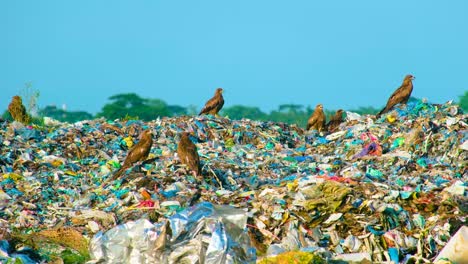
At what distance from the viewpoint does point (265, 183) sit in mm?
13383

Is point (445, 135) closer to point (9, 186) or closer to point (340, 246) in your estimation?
point (340, 246)

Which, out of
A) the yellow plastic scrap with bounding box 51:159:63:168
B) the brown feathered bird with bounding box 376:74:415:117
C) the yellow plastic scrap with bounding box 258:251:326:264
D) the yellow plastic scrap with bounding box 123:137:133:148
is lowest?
the yellow plastic scrap with bounding box 51:159:63:168

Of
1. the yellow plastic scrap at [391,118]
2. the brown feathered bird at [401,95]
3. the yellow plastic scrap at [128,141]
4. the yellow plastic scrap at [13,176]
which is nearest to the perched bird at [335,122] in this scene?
the brown feathered bird at [401,95]

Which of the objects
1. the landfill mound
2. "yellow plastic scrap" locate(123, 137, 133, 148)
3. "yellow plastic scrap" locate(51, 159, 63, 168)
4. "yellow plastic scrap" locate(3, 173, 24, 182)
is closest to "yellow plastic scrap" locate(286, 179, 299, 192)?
the landfill mound

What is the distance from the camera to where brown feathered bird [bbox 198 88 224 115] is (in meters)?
20.0

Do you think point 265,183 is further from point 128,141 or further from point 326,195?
point 128,141

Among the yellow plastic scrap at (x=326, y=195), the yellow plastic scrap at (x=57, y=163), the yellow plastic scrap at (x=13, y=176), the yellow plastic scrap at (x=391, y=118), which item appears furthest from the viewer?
the yellow plastic scrap at (x=391, y=118)

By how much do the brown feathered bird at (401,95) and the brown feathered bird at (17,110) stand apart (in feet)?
25.2

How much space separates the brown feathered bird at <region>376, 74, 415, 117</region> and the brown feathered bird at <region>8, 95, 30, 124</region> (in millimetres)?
7678

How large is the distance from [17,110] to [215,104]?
4323mm

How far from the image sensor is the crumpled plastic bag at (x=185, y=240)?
8.51m

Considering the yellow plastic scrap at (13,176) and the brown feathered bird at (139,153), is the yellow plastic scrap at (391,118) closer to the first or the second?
the brown feathered bird at (139,153)

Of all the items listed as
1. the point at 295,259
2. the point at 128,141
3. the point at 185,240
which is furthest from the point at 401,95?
the point at 295,259

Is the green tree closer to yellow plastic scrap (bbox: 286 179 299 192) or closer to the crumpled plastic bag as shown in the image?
yellow plastic scrap (bbox: 286 179 299 192)
